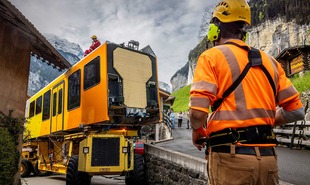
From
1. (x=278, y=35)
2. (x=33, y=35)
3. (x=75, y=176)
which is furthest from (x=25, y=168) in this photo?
(x=278, y=35)

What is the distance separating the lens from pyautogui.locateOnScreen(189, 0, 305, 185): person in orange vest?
1.97 m

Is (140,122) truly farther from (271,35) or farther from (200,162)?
(271,35)

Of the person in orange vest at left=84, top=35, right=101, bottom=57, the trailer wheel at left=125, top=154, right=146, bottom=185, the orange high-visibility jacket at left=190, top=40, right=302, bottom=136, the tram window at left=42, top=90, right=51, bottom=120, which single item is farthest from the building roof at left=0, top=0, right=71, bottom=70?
the orange high-visibility jacket at left=190, top=40, right=302, bottom=136

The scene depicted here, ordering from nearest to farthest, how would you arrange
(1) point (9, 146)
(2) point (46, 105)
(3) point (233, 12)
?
(3) point (233, 12) < (1) point (9, 146) < (2) point (46, 105)

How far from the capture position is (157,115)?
10102 millimetres

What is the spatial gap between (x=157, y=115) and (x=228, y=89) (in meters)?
8.07

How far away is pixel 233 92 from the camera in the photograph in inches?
81.7

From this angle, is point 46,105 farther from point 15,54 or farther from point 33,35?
point 33,35

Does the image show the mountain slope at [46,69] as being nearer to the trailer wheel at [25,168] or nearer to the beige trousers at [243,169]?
the trailer wheel at [25,168]

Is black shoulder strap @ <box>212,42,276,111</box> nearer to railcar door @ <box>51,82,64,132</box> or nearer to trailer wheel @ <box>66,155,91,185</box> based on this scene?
trailer wheel @ <box>66,155,91,185</box>

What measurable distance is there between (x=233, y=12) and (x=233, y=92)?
71cm

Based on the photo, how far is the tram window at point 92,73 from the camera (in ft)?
29.8

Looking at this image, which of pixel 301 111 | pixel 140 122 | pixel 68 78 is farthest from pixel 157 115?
pixel 301 111

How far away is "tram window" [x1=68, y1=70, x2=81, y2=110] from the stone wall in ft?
9.55
